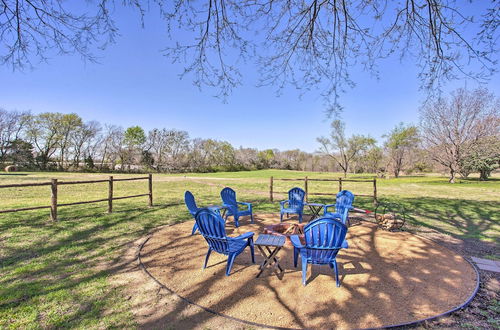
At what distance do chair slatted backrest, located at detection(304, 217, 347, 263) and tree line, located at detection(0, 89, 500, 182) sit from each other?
1697 cm

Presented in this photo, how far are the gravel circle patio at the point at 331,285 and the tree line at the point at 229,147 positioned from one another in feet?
52.4

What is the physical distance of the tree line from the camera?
22406 millimetres

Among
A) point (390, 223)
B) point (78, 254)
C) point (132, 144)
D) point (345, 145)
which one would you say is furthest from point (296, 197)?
point (132, 144)

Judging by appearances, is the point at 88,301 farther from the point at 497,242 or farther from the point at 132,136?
the point at 132,136

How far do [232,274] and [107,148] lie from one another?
48.1 metres

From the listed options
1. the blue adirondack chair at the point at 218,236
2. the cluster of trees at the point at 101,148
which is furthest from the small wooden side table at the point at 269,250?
the cluster of trees at the point at 101,148

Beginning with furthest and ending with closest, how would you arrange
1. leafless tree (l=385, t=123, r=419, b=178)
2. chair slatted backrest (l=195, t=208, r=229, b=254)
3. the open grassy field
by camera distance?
leafless tree (l=385, t=123, r=419, b=178)
chair slatted backrest (l=195, t=208, r=229, b=254)
the open grassy field

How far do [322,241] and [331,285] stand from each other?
628 mm

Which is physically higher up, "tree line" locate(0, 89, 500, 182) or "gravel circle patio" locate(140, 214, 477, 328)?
"tree line" locate(0, 89, 500, 182)

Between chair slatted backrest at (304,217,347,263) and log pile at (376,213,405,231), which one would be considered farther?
log pile at (376,213,405,231)

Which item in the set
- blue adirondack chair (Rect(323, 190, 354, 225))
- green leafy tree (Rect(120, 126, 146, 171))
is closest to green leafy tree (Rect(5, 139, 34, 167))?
green leafy tree (Rect(120, 126, 146, 171))

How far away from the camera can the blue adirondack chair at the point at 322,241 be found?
3.18m

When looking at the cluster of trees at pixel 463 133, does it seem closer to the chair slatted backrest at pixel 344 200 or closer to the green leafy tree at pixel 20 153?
the chair slatted backrest at pixel 344 200

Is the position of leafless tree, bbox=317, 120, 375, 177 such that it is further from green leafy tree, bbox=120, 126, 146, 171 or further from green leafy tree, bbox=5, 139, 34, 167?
green leafy tree, bbox=5, 139, 34, 167
